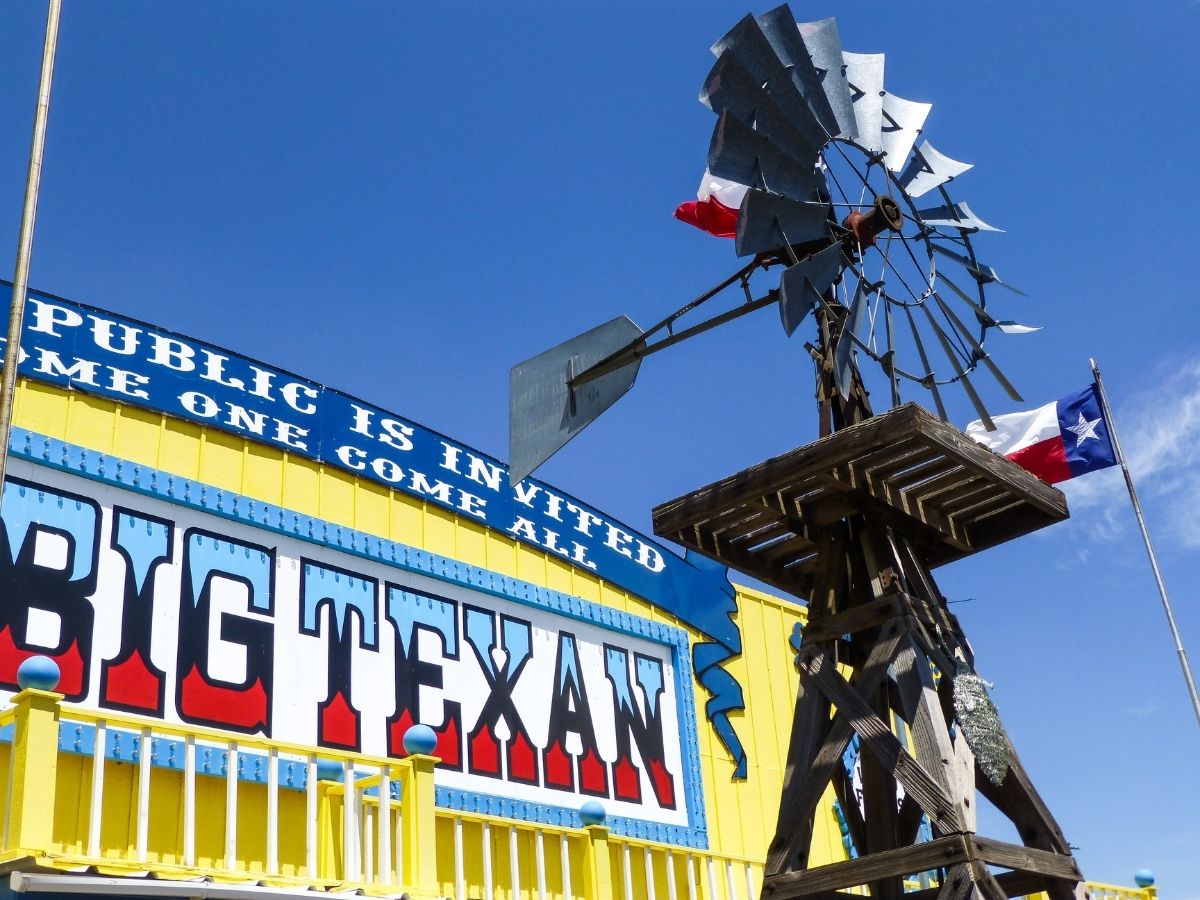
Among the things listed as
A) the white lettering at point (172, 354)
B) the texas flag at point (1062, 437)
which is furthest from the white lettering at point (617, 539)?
the white lettering at point (172, 354)

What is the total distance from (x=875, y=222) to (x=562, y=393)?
7.23 feet

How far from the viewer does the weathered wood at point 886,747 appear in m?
7.06

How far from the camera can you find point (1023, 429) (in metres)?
14.9

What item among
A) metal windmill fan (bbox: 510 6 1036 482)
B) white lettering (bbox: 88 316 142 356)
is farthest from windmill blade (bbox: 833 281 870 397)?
white lettering (bbox: 88 316 142 356)

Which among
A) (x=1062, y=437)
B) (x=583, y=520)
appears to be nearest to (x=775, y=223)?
(x=583, y=520)

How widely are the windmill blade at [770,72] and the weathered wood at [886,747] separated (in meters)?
3.20

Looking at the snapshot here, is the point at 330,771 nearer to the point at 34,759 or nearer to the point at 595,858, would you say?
the point at 595,858

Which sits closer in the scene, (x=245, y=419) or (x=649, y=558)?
(x=245, y=419)

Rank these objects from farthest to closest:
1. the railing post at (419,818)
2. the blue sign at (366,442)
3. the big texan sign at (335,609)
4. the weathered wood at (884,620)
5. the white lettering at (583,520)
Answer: the white lettering at (583,520), the blue sign at (366,442), the big texan sign at (335,609), the railing post at (419,818), the weathered wood at (884,620)

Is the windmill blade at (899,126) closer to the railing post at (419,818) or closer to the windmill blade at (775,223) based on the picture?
the windmill blade at (775,223)

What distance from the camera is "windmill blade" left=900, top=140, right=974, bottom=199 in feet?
29.1

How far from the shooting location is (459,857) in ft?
28.6

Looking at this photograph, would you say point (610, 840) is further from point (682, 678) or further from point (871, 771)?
point (682, 678)

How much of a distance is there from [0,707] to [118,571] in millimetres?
1286
